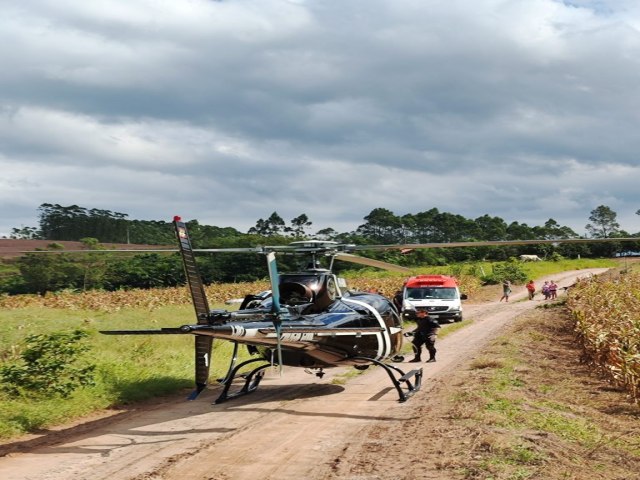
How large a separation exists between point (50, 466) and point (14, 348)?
844 centimetres

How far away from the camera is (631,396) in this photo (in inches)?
485

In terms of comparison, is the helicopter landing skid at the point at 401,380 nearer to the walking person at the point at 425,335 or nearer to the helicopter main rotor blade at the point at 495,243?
the helicopter main rotor blade at the point at 495,243

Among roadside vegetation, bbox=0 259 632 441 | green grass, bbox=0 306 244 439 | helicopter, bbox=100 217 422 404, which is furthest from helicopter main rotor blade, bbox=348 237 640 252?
roadside vegetation, bbox=0 259 632 441

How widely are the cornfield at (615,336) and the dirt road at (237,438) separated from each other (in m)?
3.77

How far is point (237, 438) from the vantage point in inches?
393

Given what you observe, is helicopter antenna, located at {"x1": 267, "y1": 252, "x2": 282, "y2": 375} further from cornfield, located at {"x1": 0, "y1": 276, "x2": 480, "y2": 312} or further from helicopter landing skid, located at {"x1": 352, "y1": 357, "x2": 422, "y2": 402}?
cornfield, located at {"x1": 0, "y1": 276, "x2": 480, "y2": 312}

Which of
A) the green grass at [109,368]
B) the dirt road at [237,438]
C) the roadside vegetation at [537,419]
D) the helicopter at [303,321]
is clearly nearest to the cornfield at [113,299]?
the green grass at [109,368]

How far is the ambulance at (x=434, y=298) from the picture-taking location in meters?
32.2

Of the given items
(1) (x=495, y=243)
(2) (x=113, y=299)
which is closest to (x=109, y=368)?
(1) (x=495, y=243)

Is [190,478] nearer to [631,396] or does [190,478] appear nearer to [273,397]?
[273,397]

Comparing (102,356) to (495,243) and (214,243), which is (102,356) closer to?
(495,243)

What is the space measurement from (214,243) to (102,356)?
141 ft

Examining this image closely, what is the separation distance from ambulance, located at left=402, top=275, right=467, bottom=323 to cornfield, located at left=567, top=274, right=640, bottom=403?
9.23 m

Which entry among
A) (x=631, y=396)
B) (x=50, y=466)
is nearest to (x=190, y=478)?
(x=50, y=466)
